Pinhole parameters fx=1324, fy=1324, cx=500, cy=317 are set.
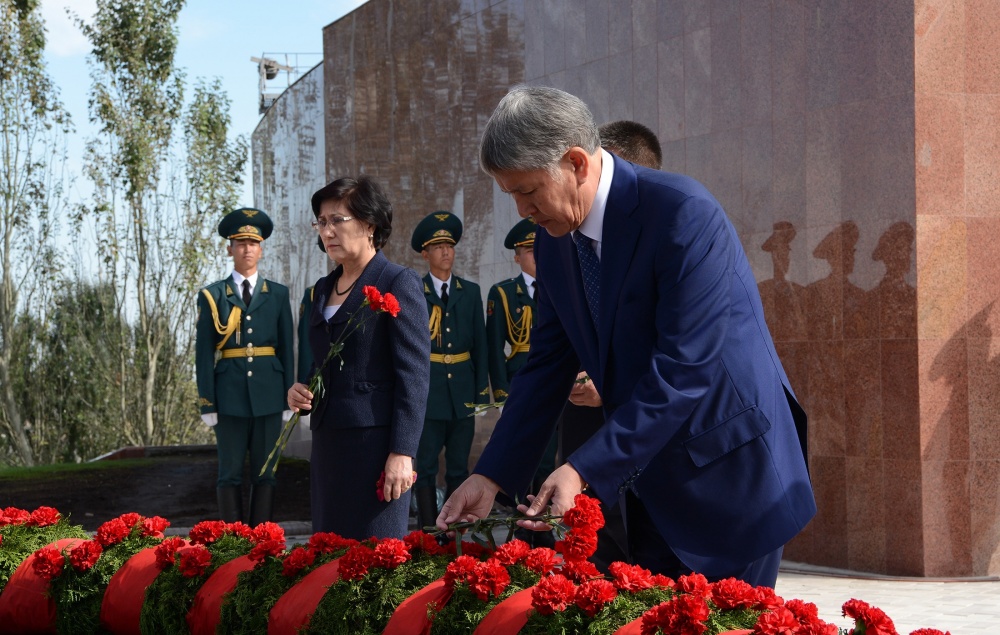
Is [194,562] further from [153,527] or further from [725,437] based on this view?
[725,437]

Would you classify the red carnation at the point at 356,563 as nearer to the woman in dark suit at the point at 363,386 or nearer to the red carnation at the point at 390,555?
the red carnation at the point at 390,555

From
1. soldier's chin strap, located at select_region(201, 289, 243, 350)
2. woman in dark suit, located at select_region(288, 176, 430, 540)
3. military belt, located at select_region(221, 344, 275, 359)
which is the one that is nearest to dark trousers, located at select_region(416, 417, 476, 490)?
military belt, located at select_region(221, 344, 275, 359)

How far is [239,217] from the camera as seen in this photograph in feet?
28.0

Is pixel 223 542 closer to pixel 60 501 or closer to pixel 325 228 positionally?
pixel 325 228

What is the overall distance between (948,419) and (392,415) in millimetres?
3543

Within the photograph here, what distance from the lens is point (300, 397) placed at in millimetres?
4539

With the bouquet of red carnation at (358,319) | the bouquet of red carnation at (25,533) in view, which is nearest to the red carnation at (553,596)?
the bouquet of red carnation at (358,319)

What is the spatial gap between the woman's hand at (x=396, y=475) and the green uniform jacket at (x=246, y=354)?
12.4 feet

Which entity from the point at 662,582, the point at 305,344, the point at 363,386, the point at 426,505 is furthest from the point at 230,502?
the point at 662,582

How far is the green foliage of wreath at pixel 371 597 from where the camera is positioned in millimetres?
2873

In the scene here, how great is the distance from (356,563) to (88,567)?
1.24 meters

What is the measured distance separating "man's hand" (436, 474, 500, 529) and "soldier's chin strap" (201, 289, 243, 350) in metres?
5.76

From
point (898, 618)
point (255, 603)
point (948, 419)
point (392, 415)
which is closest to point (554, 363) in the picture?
point (255, 603)

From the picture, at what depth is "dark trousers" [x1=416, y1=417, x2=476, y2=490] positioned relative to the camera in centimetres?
888
